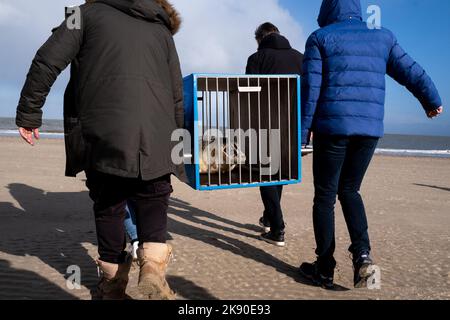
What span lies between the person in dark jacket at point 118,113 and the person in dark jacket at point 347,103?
0.98 meters

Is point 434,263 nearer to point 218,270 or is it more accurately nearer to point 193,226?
point 218,270

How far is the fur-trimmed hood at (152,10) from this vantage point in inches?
79.6

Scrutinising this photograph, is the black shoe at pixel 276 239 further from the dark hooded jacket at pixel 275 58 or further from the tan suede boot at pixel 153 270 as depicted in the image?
the tan suede boot at pixel 153 270

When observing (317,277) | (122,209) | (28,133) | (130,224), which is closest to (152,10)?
(28,133)

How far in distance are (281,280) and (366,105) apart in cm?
134

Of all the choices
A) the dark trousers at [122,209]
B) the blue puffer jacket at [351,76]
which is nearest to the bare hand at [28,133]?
the dark trousers at [122,209]

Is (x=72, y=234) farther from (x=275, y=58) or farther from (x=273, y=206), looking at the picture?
(x=275, y=58)

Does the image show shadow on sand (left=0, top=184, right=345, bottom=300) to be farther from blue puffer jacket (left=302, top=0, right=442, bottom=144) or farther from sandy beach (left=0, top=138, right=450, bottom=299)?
blue puffer jacket (left=302, top=0, right=442, bottom=144)

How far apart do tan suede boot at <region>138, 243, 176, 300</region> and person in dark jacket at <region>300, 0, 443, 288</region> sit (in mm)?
1097

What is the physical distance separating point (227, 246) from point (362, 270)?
1384mm

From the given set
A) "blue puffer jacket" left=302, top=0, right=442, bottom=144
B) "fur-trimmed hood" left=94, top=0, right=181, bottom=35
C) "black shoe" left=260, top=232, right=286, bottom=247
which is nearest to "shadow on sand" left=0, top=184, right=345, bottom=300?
"black shoe" left=260, top=232, right=286, bottom=247
